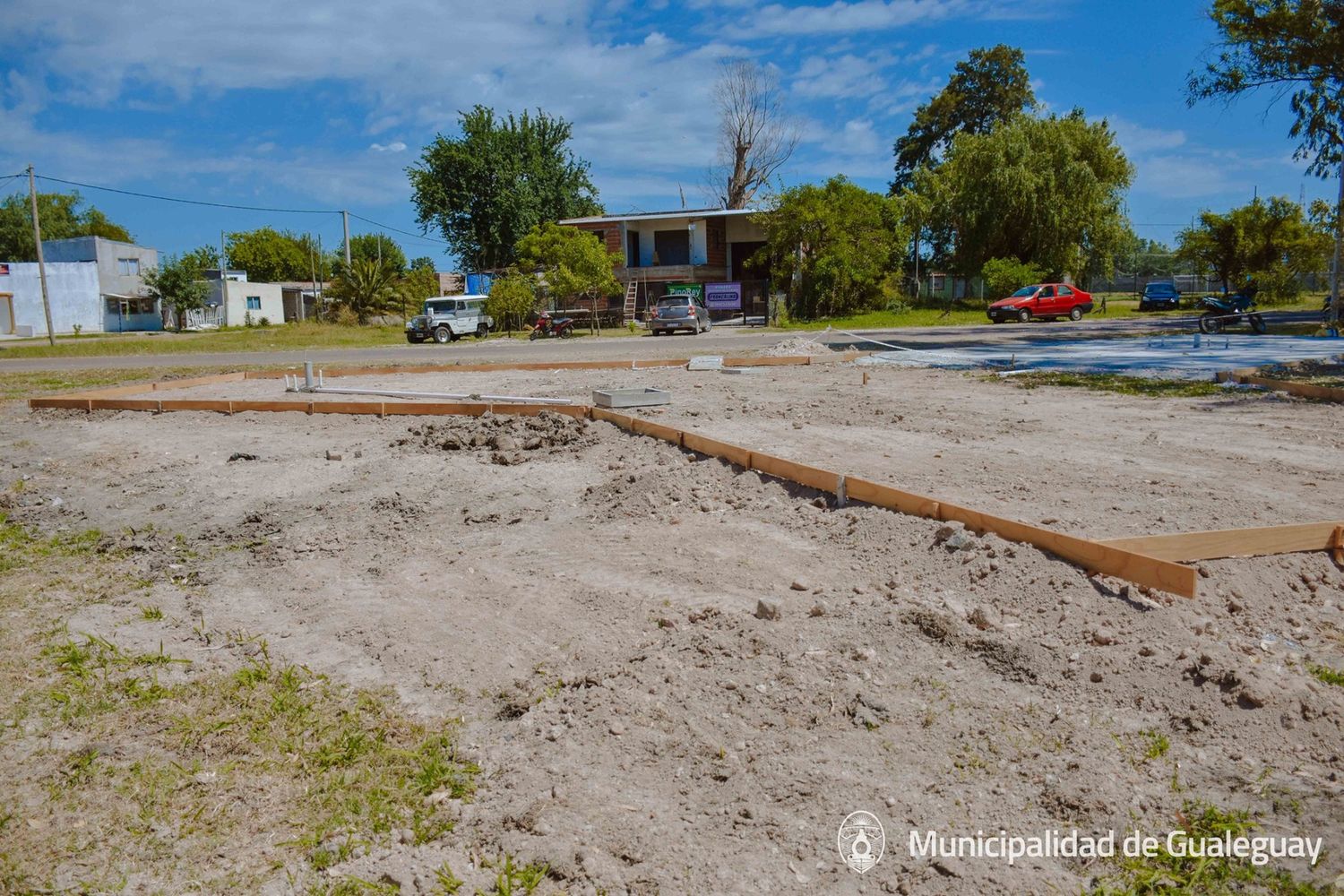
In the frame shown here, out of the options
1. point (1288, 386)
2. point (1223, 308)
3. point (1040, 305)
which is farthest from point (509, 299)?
point (1288, 386)

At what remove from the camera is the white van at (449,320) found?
104 ft

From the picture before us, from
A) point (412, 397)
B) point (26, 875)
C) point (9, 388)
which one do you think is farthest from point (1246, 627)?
point (9, 388)

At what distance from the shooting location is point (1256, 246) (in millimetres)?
41906

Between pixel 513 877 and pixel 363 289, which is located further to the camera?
pixel 363 289

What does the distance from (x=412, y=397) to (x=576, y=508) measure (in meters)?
5.75

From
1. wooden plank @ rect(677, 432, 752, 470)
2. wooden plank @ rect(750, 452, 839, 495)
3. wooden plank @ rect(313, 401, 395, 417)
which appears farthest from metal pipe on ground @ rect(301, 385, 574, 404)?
wooden plank @ rect(750, 452, 839, 495)

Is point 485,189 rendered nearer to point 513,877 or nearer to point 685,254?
point 685,254

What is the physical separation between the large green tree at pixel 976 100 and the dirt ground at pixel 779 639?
51617 millimetres

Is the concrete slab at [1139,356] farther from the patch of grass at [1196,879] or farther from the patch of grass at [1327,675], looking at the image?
the patch of grass at [1196,879]

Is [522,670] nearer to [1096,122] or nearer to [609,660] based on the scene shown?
[609,660]

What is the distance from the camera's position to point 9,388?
51.7 feet

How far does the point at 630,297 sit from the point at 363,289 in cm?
1374

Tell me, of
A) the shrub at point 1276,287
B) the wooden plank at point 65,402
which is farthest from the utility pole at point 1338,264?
the wooden plank at point 65,402

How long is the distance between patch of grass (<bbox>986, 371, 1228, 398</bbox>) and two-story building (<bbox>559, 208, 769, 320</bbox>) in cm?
2914
